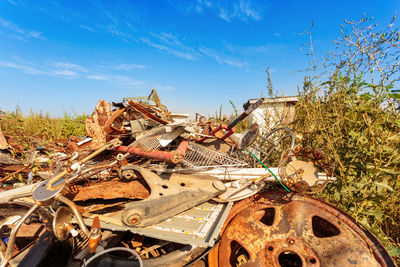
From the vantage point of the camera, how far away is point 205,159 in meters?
2.24

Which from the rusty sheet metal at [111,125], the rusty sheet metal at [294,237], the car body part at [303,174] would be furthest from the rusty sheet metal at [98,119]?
the car body part at [303,174]

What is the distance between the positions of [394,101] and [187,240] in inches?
87.7

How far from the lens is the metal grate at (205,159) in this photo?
2.09 meters

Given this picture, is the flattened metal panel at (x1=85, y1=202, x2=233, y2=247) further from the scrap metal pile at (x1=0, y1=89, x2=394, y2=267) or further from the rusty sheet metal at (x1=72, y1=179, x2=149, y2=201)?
the rusty sheet metal at (x1=72, y1=179, x2=149, y2=201)

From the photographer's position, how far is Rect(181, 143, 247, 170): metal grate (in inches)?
82.3

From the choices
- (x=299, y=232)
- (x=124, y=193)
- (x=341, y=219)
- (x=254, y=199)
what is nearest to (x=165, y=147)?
(x=124, y=193)

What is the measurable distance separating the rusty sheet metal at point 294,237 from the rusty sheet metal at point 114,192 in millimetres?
889

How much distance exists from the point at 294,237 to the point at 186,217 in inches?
39.4

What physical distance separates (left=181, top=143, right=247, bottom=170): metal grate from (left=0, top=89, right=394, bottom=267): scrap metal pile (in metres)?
0.01

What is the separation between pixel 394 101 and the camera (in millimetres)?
1687

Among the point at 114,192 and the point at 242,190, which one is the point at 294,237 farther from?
the point at 114,192

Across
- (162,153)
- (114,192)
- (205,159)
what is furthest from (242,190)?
(114,192)

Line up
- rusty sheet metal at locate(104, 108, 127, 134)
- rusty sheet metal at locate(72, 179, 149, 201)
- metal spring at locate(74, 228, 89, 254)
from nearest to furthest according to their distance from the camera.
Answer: metal spring at locate(74, 228, 89, 254), rusty sheet metal at locate(72, 179, 149, 201), rusty sheet metal at locate(104, 108, 127, 134)

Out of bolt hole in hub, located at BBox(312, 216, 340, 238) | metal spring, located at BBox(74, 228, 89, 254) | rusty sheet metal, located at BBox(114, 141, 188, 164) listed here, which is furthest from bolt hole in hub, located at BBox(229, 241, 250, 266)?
metal spring, located at BBox(74, 228, 89, 254)
